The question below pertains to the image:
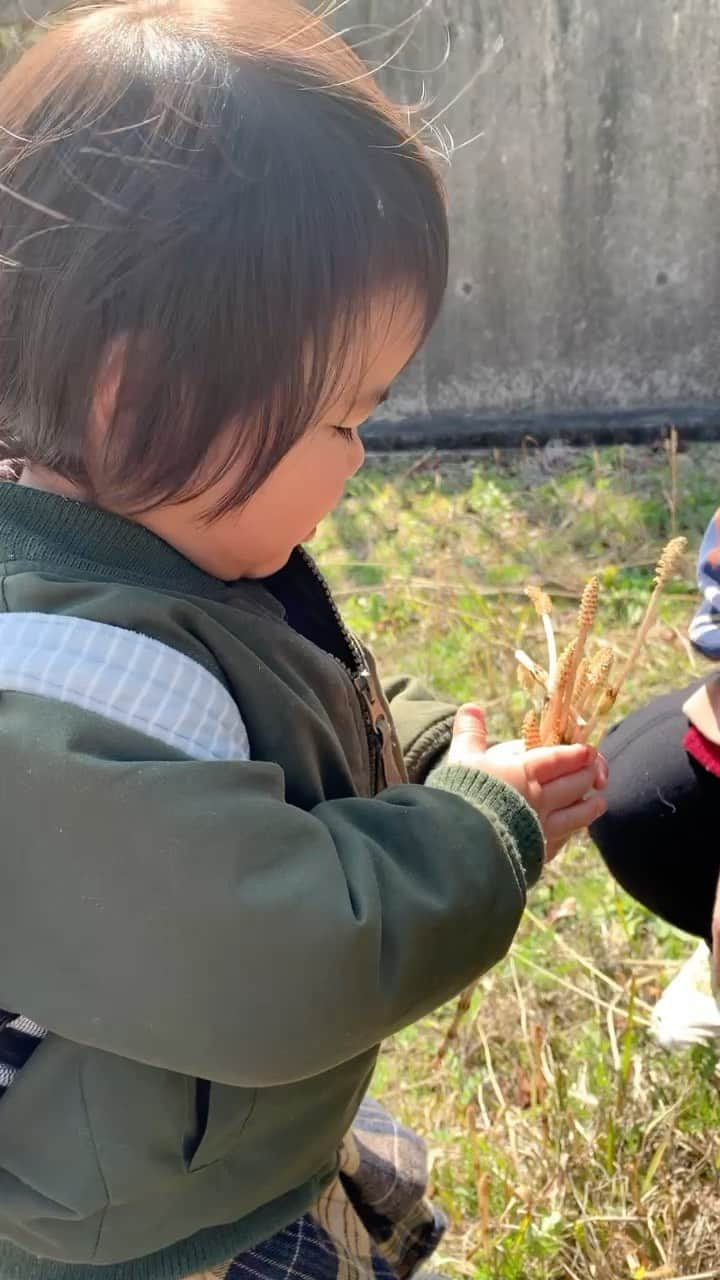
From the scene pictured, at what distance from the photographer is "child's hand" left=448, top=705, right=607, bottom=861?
1.14m

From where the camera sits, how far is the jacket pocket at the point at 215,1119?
980mm

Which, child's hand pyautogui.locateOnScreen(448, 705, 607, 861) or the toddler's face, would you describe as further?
child's hand pyautogui.locateOnScreen(448, 705, 607, 861)

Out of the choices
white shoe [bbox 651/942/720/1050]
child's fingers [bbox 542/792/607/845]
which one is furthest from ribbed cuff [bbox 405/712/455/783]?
white shoe [bbox 651/942/720/1050]

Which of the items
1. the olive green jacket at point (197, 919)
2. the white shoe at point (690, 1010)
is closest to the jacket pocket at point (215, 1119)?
the olive green jacket at point (197, 919)

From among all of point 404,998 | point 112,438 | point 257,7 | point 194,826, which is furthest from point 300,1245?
point 257,7

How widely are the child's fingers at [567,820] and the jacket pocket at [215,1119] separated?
359mm

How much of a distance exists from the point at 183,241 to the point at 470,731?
1.88 ft

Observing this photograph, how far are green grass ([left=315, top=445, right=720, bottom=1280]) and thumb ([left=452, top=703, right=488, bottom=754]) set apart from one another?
56 centimetres

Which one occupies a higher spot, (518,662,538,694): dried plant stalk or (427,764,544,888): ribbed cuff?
(427,764,544,888): ribbed cuff

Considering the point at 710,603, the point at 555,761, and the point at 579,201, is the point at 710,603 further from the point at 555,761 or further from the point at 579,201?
the point at 579,201

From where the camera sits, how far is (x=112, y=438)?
0.96 metres

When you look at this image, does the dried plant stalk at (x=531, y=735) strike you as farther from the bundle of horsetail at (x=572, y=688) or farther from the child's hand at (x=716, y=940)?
the child's hand at (x=716, y=940)

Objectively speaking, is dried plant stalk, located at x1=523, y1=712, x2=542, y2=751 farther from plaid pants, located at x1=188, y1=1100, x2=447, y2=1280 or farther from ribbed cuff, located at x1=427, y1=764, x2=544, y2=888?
plaid pants, located at x1=188, y1=1100, x2=447, y2=1280

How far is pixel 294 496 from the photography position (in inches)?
40.8
